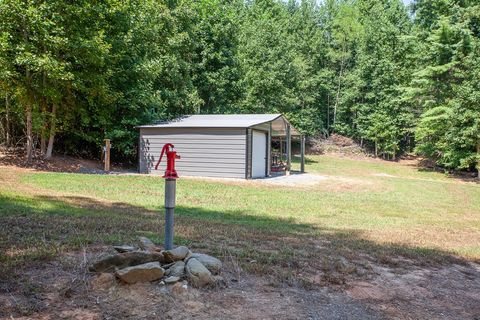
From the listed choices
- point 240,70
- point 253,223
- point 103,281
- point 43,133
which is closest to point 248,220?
point 253,223

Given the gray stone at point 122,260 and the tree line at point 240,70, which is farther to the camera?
the tree line at point 240,70

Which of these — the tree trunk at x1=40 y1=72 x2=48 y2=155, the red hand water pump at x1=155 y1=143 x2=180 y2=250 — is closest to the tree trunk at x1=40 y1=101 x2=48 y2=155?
the tree trunk at x1=40 y1=72 x2=48 y2=155

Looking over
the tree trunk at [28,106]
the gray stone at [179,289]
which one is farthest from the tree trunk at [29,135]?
the gray stone at [179,289]

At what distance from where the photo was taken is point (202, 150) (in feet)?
52.4

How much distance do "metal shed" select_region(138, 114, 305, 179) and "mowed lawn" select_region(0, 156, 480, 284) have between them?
5.38 feet

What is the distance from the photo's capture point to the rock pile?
3.17 metres

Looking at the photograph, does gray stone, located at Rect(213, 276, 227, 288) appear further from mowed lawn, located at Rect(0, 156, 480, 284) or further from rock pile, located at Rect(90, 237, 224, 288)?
mowed lawn, located at Rect(0, 156, 480, 284)

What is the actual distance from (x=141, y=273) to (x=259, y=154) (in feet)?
46.0

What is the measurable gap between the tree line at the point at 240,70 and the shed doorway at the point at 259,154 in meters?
4.82

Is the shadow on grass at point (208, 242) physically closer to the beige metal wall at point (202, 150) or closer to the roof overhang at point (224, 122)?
the beige metal wall at point (202, 150)

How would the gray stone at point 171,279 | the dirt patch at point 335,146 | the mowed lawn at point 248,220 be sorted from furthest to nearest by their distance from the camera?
the dirt patch at point 335,146, the mowed lawn at point 248,220, the gray stone at point 171,279

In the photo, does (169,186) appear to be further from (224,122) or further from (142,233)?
(224,122)

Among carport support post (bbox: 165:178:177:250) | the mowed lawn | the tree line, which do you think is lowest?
the mowed lawn

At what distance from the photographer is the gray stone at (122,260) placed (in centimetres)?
329
